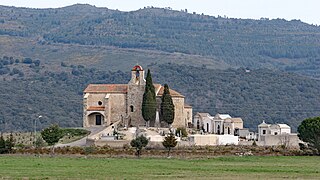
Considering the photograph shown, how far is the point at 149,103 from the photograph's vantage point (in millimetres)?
88312

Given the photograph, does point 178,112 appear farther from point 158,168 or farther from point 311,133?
point 158,168

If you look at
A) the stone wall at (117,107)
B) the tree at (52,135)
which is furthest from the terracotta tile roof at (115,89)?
the tree at (52,135)

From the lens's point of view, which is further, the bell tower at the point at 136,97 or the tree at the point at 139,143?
the bell tower at the point at 136,97

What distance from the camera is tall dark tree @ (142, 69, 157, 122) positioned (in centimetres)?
8838

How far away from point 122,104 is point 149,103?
11.1ft

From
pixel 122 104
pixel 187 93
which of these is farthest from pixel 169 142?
pixel 187 93

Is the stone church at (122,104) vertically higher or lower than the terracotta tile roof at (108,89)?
lower

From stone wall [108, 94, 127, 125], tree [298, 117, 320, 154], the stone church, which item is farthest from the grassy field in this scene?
stone wall [108, 94, 127, 125]

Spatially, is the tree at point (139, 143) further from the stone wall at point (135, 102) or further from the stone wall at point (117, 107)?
the stone wall at point (117, 107)

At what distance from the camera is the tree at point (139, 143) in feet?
243

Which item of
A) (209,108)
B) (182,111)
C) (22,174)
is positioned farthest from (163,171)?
(209,108)

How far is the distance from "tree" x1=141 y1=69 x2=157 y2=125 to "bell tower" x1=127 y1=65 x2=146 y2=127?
1145 mm

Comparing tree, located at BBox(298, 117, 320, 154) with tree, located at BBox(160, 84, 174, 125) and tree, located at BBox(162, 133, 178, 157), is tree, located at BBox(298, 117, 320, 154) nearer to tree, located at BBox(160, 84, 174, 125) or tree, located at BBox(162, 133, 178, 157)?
tree, located at BBox(162, 133, 178, 157)

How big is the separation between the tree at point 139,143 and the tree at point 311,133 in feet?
41.4
